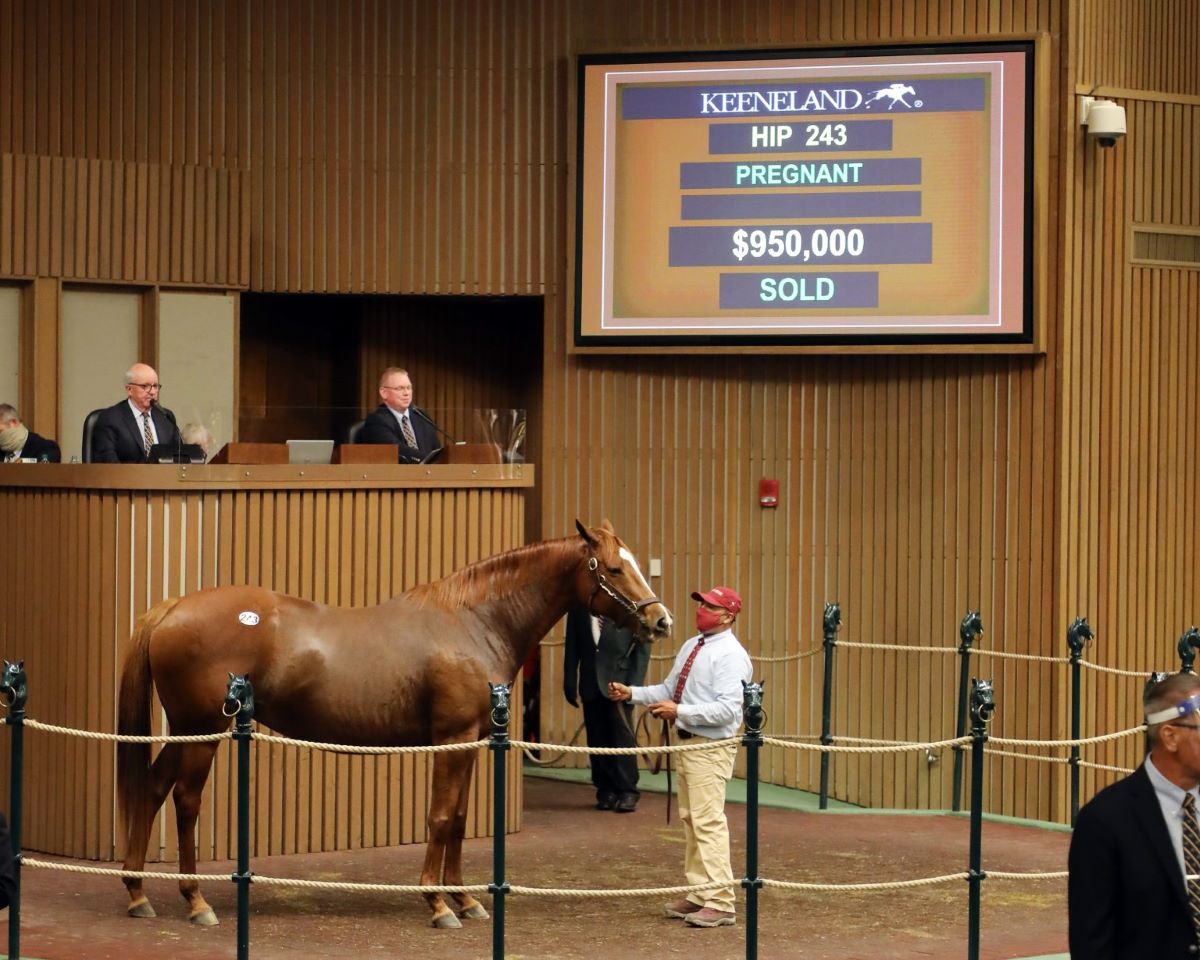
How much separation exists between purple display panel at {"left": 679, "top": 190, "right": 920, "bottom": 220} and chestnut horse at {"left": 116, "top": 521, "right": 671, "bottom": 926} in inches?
188

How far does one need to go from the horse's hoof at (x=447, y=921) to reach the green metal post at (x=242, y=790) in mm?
1104

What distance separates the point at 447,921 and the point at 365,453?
280cm

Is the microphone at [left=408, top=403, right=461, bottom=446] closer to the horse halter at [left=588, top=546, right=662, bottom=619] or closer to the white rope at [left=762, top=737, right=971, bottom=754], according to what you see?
the horse halter at [left=588, top=546, right=662, bottom=619]

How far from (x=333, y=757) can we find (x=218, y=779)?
25.4 inches

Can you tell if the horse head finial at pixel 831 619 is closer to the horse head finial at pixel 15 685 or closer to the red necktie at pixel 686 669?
the red necktie at pixel 686 669

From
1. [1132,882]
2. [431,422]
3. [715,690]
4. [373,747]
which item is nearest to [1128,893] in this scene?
[1132,882]

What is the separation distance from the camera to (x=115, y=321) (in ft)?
44.6

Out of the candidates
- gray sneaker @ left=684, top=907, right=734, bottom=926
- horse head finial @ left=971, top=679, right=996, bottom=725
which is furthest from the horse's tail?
horse head finial @ left=971, top=679, right=996, bottom=725

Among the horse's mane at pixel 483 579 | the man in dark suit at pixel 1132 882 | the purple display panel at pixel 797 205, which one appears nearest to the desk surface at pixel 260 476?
the horse's mane at pixel 483 579

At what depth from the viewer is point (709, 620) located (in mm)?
8945

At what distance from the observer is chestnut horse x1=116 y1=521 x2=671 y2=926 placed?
8.80 m

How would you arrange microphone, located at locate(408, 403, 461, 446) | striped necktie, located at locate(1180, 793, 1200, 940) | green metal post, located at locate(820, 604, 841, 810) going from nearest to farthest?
striped necktie, located at locate(1180, 793, 1200, 940)
microphone, located at locate(408, 403, 461, 446)
green metal post, located at locate(820, 604, 841, 810)

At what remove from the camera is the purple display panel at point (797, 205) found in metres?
13.2

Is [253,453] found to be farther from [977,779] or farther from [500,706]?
[977,779]
